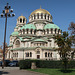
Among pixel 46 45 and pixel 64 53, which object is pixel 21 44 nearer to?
pixel 46 45

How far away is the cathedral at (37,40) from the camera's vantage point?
173 feet

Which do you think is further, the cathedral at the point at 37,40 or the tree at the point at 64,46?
the cathedral at the point at 37,40

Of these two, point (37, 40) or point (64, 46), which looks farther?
point (37, 40)

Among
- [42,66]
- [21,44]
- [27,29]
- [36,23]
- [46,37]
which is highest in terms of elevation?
[36,23]

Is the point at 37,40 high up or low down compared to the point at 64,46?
up

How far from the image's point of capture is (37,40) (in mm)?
54219

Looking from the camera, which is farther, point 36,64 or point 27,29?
point 27,29

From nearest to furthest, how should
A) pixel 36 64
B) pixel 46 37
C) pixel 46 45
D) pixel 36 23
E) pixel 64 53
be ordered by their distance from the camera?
pixel 64 53 → pixel 36 64 → pixel 46 45 → pixel 46 37 → pixel 36 23

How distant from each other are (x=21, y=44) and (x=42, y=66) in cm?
3364

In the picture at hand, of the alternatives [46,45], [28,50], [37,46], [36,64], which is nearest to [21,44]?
[28,50]

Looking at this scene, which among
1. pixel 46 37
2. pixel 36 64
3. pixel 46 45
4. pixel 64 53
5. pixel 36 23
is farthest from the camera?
pixel 36 23

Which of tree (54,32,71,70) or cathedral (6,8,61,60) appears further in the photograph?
cathedral (6,8,61,60)

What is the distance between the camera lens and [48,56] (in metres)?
52.7

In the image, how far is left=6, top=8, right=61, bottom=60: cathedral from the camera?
52.8 m
